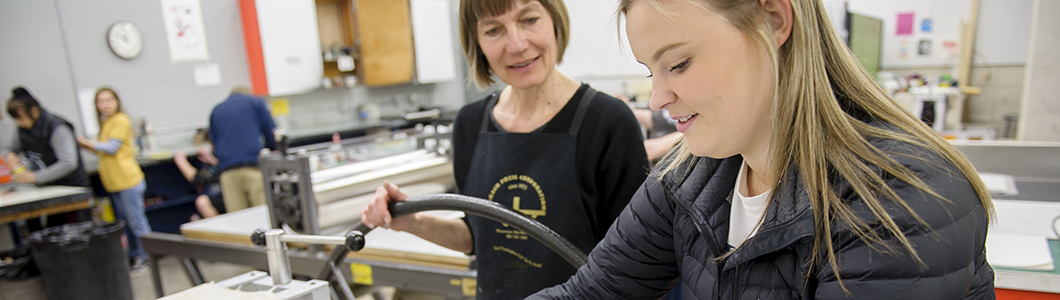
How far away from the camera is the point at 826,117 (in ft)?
2.08

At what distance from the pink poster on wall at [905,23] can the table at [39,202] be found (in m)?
6.78

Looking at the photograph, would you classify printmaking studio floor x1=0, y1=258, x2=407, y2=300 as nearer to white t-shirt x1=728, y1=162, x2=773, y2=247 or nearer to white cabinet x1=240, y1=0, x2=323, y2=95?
white cabinet x1=240, y1=0, x2=323, y2=95

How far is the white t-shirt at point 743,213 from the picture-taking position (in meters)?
0.74

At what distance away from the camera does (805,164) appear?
634mm

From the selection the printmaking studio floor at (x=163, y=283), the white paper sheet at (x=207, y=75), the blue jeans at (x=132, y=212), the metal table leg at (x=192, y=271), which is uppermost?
the white paper sheet at (x=207, y=75)

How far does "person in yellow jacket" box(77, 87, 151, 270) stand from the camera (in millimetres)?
4082

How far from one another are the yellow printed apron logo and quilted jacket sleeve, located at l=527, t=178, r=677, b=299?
26cm

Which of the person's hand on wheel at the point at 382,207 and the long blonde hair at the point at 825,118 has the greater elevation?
the long blonde hair at the point at 825,118

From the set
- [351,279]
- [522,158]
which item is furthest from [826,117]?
[351,279]

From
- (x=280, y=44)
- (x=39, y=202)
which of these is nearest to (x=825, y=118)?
(x=39, y=202)

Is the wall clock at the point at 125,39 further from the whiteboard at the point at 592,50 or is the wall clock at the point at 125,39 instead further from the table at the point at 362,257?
the whiteboard at the point at 592,50

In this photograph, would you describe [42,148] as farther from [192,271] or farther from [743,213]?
[743,213]

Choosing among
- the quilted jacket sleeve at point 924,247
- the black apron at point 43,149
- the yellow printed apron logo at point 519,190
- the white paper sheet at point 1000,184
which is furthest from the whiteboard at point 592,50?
the quilted jacket sleeve at point 924,247

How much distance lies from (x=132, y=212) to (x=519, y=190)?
14.4 feet
